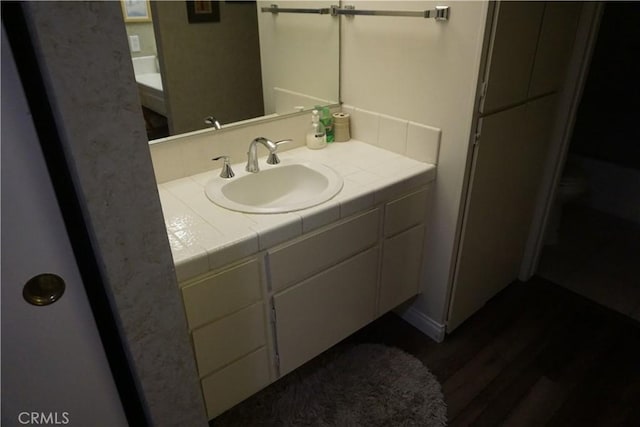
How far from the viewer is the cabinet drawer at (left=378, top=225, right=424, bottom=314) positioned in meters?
1.67

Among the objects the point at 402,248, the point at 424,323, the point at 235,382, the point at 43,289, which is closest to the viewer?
the point at 43,289

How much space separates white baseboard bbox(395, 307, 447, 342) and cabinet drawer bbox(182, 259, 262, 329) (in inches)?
38.2

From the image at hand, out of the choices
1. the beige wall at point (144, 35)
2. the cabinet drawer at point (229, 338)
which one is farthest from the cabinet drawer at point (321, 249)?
the beige wall at point (144, 35)

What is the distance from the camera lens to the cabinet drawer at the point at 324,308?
1415 millimetres

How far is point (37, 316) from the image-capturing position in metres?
0.75

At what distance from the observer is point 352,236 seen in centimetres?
147

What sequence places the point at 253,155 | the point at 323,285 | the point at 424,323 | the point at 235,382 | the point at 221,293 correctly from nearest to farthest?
the point at 221,293 → the point at 235,382 → the point at 323,285 → the point at 253,155 → the point at 424,323

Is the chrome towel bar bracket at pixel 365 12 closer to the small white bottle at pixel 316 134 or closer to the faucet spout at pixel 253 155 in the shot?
the small white bottle at pixel 316 134

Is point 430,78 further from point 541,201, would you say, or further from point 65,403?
point 65,403

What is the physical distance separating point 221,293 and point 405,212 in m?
0.77

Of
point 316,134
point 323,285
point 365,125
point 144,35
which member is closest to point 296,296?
point 323,285

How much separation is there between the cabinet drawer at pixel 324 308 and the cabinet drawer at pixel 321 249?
0.04 metres

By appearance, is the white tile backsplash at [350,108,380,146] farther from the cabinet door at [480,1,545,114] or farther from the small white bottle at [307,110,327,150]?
the cabinet door at [480,1,545,114]

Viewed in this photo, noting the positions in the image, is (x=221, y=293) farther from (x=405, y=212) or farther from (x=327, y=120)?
(x=327, y=120)
